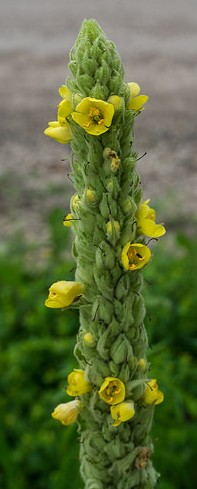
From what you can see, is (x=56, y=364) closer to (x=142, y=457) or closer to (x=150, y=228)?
(x=142, y=457)

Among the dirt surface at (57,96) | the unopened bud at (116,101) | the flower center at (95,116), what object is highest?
the unopened bud at (116,101)

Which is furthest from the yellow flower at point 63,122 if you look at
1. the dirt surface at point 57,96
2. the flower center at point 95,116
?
the dirt surface at point 57,96

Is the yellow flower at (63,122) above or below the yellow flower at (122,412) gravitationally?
above

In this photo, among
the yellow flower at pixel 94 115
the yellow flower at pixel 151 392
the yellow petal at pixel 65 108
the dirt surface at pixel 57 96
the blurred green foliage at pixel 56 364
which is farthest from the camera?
the dirt surface at pixel 57 96

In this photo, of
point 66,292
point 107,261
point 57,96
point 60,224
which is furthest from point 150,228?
point 57,96

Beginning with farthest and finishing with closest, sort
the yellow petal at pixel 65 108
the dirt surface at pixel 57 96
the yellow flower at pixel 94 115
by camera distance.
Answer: the dirt surface at pixel 57 96 < the yellow petal at pixel 65 108 < the yellow flower at pixel 94 115

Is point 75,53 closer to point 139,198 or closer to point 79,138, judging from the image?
point 79,138

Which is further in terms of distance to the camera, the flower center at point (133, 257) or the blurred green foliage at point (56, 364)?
the blurred green foliage at point (56, 364)

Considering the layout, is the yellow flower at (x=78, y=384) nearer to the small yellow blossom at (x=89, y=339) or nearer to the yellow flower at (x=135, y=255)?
the small yellow blossom at (x=89, y=339)
